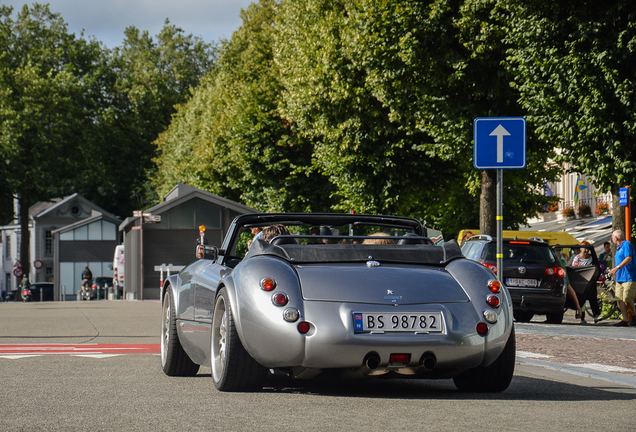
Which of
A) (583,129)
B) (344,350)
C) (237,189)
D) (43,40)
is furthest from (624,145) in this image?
(43,40)

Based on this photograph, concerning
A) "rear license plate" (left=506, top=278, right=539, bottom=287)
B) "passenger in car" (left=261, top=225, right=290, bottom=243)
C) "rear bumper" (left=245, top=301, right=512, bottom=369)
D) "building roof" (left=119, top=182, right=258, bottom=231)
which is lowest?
"rear license plate" (left=506, top=278, right=539, bottom=287)

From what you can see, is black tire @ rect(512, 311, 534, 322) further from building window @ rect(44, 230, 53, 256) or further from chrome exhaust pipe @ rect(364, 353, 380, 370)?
building window @ rect(44, 230, 53, 256)

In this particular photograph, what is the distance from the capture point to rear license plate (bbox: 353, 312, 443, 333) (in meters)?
5.76

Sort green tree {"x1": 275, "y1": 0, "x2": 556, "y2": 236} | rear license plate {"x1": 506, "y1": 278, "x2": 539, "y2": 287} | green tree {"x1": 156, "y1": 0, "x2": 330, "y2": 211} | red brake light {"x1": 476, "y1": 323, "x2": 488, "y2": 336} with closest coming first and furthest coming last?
red brake light {"x1": 476, "y1": 323, "x2": 488, "y2": 336}
rear license plate {"x1": 506, "y1": 278, "x2": 539, "y2": 287}
green tree {"x1": 275, "y1": 0, "x2": 556, "y2": 236}
green tree {"x1": 156, "y1": 0, "x2": 330, "y2": 211}

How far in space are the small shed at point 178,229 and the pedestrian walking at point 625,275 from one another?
87.7 ft

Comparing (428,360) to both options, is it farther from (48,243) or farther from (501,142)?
(48,243)

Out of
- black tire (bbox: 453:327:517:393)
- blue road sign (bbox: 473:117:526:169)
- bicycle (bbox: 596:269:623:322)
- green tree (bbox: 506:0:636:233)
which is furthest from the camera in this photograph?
bicycle (bbox: 596:269:623:322)

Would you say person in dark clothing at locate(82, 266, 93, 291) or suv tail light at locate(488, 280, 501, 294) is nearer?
suv tail light at locate(488, 280, 501, 294)

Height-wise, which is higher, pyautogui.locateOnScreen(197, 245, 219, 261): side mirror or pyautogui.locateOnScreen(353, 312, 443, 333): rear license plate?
pyautogui.locateOnScreen(197, 245, 219, 261): side mirror

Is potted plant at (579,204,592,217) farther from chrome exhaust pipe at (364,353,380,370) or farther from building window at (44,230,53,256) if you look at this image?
building window at (44,230,53,256)

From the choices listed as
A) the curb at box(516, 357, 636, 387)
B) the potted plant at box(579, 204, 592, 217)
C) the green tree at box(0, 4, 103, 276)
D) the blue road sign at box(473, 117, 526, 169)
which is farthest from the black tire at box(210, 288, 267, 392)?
the green tree at box(0, 4, 103, 276)

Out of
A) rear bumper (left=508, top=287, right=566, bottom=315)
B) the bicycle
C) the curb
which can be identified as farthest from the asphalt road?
the bicycle

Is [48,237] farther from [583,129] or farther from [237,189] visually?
[583,129]

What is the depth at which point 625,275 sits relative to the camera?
53.4 ft
